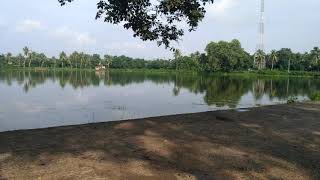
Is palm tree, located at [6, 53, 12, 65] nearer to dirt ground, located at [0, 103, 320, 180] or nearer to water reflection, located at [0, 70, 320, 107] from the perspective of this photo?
water reflection, located at [0, 70, 320, 107]

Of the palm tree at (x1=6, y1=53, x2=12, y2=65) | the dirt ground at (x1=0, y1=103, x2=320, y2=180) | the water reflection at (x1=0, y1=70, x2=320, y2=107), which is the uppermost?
the palm tree at (x1=6, y1=53, x2=12, y2=65)

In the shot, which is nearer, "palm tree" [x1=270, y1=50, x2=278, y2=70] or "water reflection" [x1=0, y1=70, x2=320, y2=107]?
"water reflection" [x1=0, y1=70, x2=320, y2=107]

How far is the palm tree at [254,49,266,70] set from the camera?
128375mm

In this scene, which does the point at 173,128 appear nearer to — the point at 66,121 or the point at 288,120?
the point at 288,120

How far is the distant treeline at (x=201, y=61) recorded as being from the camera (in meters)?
→ 121

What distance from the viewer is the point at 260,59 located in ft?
429

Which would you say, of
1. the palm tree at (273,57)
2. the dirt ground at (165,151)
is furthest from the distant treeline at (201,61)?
the dirt ground at (165,151)

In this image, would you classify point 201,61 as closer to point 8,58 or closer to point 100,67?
point 100,67

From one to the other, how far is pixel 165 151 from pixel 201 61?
12706 cm

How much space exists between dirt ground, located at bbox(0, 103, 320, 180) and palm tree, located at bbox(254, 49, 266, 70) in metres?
120

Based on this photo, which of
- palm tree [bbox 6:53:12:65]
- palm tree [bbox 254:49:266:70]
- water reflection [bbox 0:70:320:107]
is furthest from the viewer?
palm tree [bbox 6:53:12:65]

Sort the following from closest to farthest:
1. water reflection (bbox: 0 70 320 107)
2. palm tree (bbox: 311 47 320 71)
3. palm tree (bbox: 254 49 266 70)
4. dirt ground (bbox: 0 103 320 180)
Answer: dirt ground (bbox: 0 103 320 180) < water reflection (bbox: 0 70 320 107) < palm tree (bbox: 311 47 320 71) < palm tree (bbox: 254 49 266 70)

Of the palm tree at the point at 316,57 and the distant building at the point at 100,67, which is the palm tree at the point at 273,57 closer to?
the palm tree at the point at 316,57

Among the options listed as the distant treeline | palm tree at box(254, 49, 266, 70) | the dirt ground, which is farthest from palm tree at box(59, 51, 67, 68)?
the dirt ground
